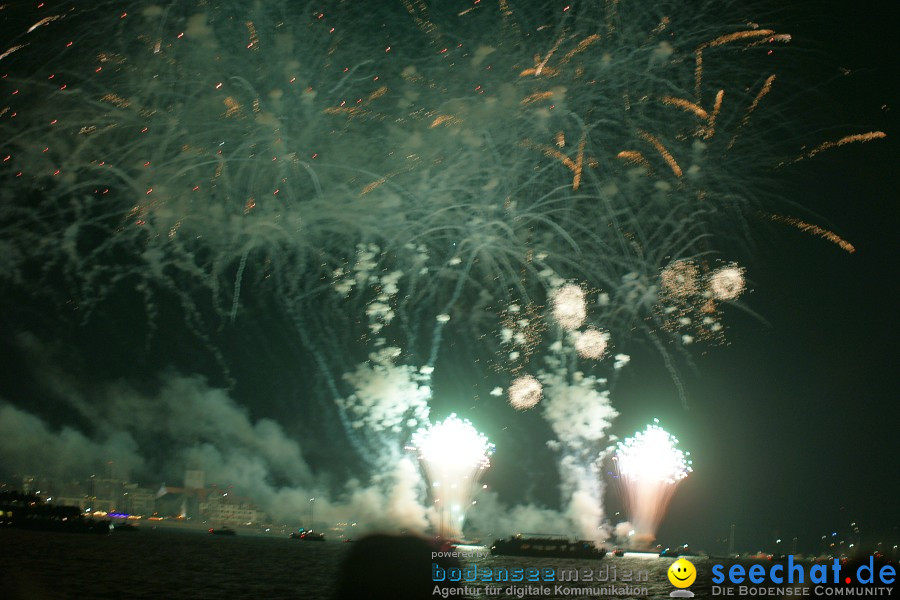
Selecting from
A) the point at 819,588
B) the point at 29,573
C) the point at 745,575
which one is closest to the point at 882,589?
the point at 819,588

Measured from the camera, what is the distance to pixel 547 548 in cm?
11912

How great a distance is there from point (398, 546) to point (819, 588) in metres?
32.5

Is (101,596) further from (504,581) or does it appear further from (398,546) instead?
(398,546)

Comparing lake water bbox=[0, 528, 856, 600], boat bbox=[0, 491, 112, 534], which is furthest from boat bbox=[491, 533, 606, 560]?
boat bbox=[0, 491, 112, 534]

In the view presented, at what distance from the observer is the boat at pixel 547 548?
11969 centimetres

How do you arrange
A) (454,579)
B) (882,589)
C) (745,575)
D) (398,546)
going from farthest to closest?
(745,575) < (882,589) < (454,579) < (398,546)

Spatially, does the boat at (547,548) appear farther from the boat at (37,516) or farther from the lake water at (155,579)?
the boat at (37,516)

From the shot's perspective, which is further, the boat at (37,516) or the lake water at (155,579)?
the boat at (37,516)

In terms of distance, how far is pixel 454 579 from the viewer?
22.1 ft

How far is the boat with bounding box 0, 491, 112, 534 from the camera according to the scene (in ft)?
375

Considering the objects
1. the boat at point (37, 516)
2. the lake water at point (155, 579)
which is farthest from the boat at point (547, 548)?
the boat at point (37, 516)

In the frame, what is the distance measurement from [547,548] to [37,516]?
8135 centimetres

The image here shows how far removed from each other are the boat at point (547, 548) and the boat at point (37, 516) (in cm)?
6888

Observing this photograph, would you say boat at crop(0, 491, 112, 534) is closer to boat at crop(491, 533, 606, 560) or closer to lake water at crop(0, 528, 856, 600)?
lake water at crop(0, 528, 856, 600)
